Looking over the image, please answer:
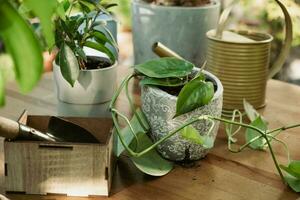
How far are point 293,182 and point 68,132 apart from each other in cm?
38

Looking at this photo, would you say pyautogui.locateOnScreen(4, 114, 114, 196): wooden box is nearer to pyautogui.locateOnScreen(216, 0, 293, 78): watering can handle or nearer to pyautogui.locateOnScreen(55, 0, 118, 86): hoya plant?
pyautogui.locateOnScreen(55, 0, 118, 86): hoya plant

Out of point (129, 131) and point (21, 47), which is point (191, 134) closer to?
point (129, 131)

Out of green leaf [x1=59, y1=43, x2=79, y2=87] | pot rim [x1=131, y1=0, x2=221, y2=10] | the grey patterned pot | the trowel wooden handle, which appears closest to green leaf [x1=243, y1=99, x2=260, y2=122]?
the grey patterned pot

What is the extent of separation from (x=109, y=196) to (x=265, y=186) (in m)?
0.26

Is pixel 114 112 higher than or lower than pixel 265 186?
higher

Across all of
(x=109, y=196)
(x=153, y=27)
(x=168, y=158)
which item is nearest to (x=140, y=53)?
(x=153, y=27)

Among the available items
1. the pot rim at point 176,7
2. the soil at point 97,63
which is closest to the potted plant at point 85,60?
the soil at point 97,63

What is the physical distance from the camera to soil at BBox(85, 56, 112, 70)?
94 centimetres

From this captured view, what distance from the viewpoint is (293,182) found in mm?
781

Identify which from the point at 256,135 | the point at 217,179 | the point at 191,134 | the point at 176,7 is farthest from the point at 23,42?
the point at 176,7

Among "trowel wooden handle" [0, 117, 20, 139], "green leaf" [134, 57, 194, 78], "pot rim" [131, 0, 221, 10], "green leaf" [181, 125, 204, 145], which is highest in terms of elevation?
"pot rim" [131, 0, 221, 10]

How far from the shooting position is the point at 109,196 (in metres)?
0.75

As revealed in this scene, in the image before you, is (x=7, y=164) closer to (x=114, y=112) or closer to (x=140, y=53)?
(x=114, y=112)

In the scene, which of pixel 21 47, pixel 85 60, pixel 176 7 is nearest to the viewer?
pixel 21 47
